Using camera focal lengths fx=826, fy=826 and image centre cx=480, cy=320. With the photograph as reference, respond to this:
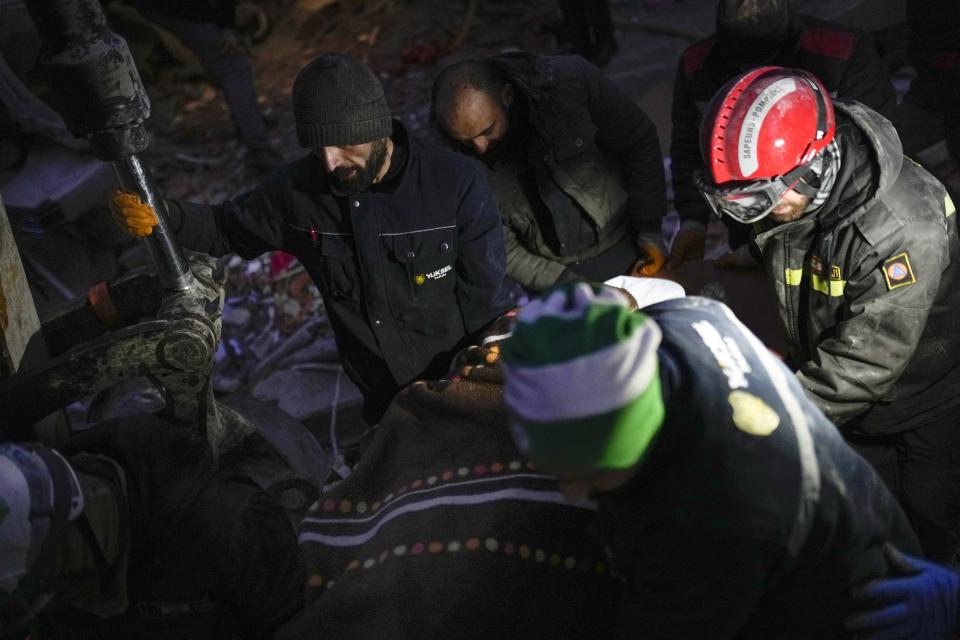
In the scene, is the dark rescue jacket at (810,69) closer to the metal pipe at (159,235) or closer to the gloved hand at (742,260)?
the gloved hand at (742,260)

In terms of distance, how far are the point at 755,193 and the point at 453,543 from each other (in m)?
1.30

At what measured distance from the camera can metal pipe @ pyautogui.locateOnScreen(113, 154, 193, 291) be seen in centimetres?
234

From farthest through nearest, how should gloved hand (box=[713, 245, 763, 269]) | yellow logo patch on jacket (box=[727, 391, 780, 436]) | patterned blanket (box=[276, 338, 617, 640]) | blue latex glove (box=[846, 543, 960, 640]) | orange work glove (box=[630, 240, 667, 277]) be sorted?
orange work glove (box=[630, 240, 667, 277])
gloved hand (box=[713, 245, 763, 269])
patterned blanket (box=[276, 338, 617, 640])
blue latex glove (box=[846, 543, 960, 640])
yellow logo patch on jacket (box=[727, 391, 780, 436])

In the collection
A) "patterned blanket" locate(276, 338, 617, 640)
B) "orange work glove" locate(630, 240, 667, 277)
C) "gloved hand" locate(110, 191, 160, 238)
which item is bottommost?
"orange work glove" locate(630, 240, 667, 277)

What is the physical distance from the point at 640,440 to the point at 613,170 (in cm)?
242

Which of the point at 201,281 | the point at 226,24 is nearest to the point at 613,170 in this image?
the point at 201,281

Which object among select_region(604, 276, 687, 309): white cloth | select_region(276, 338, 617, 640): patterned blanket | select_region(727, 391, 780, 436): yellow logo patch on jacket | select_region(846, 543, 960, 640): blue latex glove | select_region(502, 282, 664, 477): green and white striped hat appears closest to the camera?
select_region(502, 282, 664, 477): green and white striped hat

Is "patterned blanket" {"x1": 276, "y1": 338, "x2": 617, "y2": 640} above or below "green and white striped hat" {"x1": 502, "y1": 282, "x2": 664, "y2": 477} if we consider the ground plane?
below

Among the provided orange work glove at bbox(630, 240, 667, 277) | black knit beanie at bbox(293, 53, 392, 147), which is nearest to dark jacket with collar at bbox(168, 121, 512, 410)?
black knit beanie at bbox(293, 53, 392, 147)

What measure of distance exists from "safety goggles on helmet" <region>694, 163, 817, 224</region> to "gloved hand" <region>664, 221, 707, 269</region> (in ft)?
4.21

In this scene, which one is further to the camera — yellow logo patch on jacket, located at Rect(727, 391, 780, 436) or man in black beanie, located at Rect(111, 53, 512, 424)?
man in black beanie, located at Rect(111, 53, 512, 424)

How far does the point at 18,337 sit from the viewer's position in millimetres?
2713

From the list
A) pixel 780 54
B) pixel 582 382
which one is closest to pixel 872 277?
pixel 582 382

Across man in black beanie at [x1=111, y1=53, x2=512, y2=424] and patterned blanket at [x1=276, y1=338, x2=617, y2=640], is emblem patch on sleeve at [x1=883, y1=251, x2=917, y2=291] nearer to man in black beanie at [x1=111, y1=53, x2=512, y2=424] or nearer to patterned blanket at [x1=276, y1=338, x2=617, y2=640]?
patterned blanket at [x1=276, y1=338, x2=617, y2=640]
